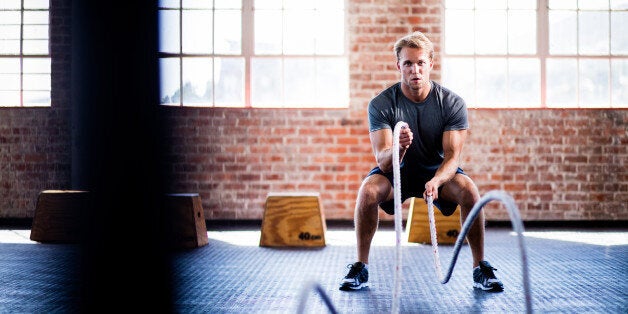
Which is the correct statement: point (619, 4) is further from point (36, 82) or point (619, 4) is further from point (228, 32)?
point (36, 82)

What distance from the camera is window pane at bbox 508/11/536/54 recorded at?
561 centimetres

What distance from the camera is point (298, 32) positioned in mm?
5660

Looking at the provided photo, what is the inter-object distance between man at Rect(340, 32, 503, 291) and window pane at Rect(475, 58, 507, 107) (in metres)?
2.90

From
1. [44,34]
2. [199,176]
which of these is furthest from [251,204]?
[44,34]

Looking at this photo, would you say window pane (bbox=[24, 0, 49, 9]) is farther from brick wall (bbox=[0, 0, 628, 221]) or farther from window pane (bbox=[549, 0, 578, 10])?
window pane (bbox=[549, 0, 578, 10])

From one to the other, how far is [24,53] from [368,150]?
3612mm

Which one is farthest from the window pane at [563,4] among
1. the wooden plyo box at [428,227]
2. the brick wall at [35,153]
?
the brick wall at [35,153]

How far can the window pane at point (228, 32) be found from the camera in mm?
5676

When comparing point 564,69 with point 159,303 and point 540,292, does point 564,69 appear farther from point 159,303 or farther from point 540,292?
point 159,303

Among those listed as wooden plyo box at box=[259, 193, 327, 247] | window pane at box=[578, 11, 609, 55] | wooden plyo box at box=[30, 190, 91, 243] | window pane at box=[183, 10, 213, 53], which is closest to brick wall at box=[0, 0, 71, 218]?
window pane at box=[183, 10, 213, 53]

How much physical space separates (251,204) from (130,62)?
4.97m

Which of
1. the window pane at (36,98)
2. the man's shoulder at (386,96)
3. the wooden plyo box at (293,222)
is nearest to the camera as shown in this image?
the man's shoulder at (386,96)

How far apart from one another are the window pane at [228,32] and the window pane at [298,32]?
0.45m

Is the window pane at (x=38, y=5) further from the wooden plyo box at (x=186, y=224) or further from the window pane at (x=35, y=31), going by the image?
the wooden plyo box at (x=186, y=224)
